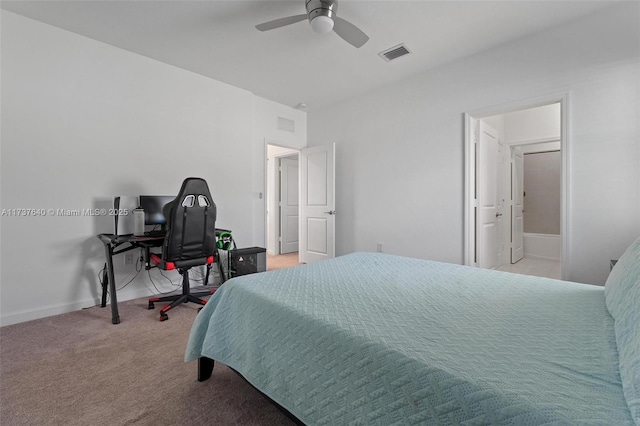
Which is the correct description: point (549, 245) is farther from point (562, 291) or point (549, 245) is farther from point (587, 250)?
point (562, 291)

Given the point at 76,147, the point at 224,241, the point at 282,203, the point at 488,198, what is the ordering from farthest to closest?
1. the point at 282,203
2. the point at 488,198
3. the point at 224,241
4. the point at 76,147

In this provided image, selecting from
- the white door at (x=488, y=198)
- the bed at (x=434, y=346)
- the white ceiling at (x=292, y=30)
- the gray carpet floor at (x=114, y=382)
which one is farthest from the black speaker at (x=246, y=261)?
the white door at (x=488, y=198)

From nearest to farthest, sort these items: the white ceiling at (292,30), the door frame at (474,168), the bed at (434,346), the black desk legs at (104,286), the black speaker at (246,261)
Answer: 1. the bed at (434,346)
2. the white ceiling at (292,30)
3. the door frame at (474,168)
4. the black desk legs at (104,286)
5. the black speaker at (246,261)

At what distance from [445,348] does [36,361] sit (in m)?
2.56

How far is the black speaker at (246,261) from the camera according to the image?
3605mm

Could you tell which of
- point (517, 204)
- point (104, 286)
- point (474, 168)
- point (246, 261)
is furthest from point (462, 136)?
point (104, 286)

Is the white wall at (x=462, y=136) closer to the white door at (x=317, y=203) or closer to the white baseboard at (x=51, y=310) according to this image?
the white door at (x=317, y=203)

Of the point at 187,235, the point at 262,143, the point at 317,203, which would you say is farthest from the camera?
the point at 317,203

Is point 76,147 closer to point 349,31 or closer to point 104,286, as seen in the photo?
point 104,286

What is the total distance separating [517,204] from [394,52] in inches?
152

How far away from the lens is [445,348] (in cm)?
87

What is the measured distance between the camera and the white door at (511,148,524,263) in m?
5.05

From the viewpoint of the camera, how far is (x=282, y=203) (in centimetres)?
609

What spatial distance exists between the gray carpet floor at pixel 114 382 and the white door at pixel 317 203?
2.73 meters
